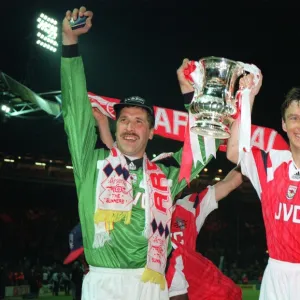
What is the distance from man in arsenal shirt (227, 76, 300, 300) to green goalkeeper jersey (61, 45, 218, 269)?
75 cm

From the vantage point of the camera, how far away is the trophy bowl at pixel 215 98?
9.55 feet

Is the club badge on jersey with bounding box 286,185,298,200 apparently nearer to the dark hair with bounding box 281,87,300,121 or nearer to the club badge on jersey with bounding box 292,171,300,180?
the club badge on jersey with bounding box 292,171,300,180

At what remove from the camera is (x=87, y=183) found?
3.06 m

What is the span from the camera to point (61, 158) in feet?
69.8

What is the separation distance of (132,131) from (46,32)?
13381 millimetres

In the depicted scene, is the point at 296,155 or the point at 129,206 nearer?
the point at 296,155

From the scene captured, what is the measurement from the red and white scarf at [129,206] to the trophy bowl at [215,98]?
482 millimetres

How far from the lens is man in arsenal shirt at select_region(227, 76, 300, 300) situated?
2.61m

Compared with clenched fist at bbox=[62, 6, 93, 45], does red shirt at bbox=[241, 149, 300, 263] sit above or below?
below

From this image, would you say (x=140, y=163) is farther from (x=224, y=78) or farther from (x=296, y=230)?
(x=296, y=230)

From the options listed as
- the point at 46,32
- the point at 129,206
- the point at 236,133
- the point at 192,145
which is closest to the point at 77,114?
the point at 129,206

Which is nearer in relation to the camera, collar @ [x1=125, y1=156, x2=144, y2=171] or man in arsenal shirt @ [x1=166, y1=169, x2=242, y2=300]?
collar @ [x1=125, y1=156, x2=144, y2=171]

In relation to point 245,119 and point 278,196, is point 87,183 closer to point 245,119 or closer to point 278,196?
point 245,119

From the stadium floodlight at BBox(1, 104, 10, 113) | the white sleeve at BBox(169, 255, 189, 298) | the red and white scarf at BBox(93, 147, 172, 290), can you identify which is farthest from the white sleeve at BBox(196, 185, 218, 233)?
the stadium floodlight at BBox(1, 104, 10, 113)
